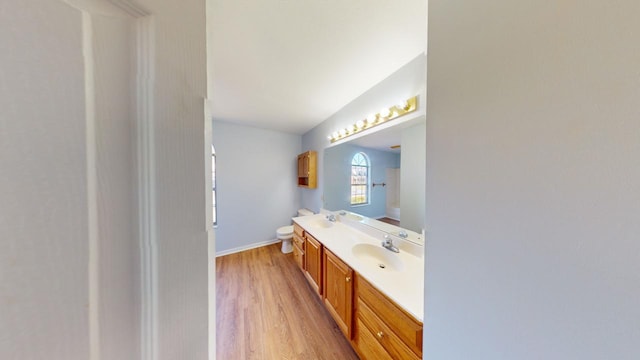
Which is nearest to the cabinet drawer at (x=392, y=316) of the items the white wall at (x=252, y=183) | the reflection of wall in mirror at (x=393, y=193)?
the reflection of wall in mirror at (x=393, y=193)

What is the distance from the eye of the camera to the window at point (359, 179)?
2.07 meters

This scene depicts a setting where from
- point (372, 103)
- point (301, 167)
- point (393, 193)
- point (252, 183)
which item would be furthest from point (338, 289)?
point (252, 183)

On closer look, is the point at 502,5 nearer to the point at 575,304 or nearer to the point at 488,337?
the point at 575,304

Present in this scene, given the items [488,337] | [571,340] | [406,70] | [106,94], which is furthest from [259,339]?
[406,70]

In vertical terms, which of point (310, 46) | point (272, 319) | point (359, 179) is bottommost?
point (272, 319)

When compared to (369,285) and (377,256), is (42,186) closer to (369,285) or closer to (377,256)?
(369,285)

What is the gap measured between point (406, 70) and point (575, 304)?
1.44 metres

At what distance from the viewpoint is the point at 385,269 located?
1.34 metres

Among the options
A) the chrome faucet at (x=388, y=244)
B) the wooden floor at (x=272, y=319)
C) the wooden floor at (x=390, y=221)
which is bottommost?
the wooden floor at (x=272, y=319)

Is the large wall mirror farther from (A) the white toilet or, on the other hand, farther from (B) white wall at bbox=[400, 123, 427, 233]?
(A) the white toilet

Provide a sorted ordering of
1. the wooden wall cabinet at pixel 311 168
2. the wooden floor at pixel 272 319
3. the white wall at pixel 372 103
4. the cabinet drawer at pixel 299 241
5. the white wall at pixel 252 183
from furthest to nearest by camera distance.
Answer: the white wall at pixel 252 183 < the wooden wall cabinet at pixel 311 168 < the cabinet drawer at pixel 299 241 < the wooden floor at pixel 272 319 < the white wall at pixel 372 103

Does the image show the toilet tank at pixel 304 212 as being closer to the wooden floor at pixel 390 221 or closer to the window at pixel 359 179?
the window at pixel 359 179

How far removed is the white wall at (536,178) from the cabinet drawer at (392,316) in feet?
0.61

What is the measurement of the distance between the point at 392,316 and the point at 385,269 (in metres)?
0.39
